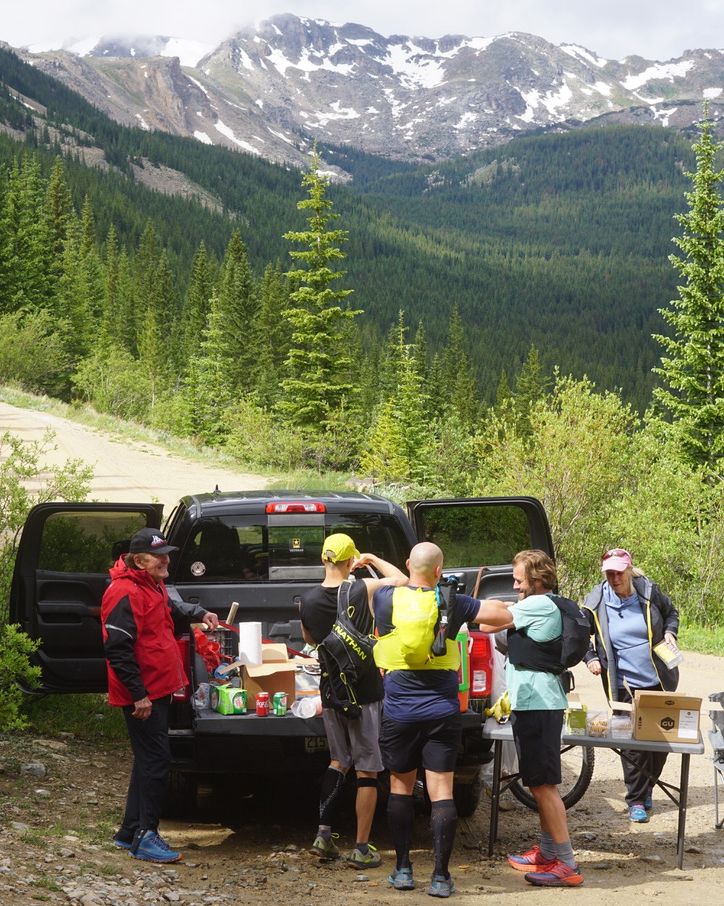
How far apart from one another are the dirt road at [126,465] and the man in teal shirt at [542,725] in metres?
15.4

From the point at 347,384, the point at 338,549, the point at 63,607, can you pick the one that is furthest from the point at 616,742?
the point at 347,384

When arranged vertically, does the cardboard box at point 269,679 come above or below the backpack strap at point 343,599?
below

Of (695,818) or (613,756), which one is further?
(613,756)

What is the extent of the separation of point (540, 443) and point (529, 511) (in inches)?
591

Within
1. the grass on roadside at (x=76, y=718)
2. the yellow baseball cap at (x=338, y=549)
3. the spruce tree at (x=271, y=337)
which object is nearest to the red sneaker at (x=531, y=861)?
the yellow baseball cap at (x=338, y=549)

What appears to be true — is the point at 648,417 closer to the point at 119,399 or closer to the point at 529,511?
the point at 529,511

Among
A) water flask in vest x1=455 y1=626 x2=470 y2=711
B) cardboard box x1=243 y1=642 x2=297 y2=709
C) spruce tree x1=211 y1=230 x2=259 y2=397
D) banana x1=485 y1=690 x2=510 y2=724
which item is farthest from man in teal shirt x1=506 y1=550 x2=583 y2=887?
spruce tree x1=211 y1=230 x2=259 y2=397

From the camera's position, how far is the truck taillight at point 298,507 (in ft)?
21.0

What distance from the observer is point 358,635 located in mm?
5402

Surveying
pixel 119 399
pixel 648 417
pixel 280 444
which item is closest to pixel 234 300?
pixel 119 399

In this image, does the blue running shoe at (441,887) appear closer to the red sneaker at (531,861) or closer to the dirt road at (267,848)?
the dirt road at (267,848)

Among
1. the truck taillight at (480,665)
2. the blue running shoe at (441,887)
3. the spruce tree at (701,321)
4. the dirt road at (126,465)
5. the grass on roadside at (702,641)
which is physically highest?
the spruce tree at (701,321)

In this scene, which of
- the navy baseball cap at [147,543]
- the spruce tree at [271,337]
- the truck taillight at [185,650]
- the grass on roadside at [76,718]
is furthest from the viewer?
the spruce tree at [271,337]

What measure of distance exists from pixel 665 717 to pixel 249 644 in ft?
7.56
